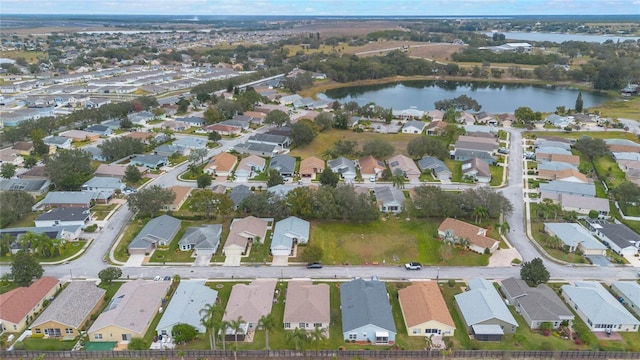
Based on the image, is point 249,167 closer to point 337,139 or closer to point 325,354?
point 337,139

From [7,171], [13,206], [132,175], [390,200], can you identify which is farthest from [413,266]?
[7,171]

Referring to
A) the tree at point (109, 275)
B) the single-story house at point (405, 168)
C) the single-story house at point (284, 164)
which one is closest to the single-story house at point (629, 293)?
the single-story house at point (405, 168)

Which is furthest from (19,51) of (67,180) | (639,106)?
(639,106)

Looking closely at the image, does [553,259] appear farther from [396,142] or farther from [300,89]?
[300,89]

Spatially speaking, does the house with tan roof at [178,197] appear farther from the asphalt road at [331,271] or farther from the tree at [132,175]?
the asphalt road at [331,271]

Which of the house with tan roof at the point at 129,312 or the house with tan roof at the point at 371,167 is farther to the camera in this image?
the house with tan roof at the point at 371,167
